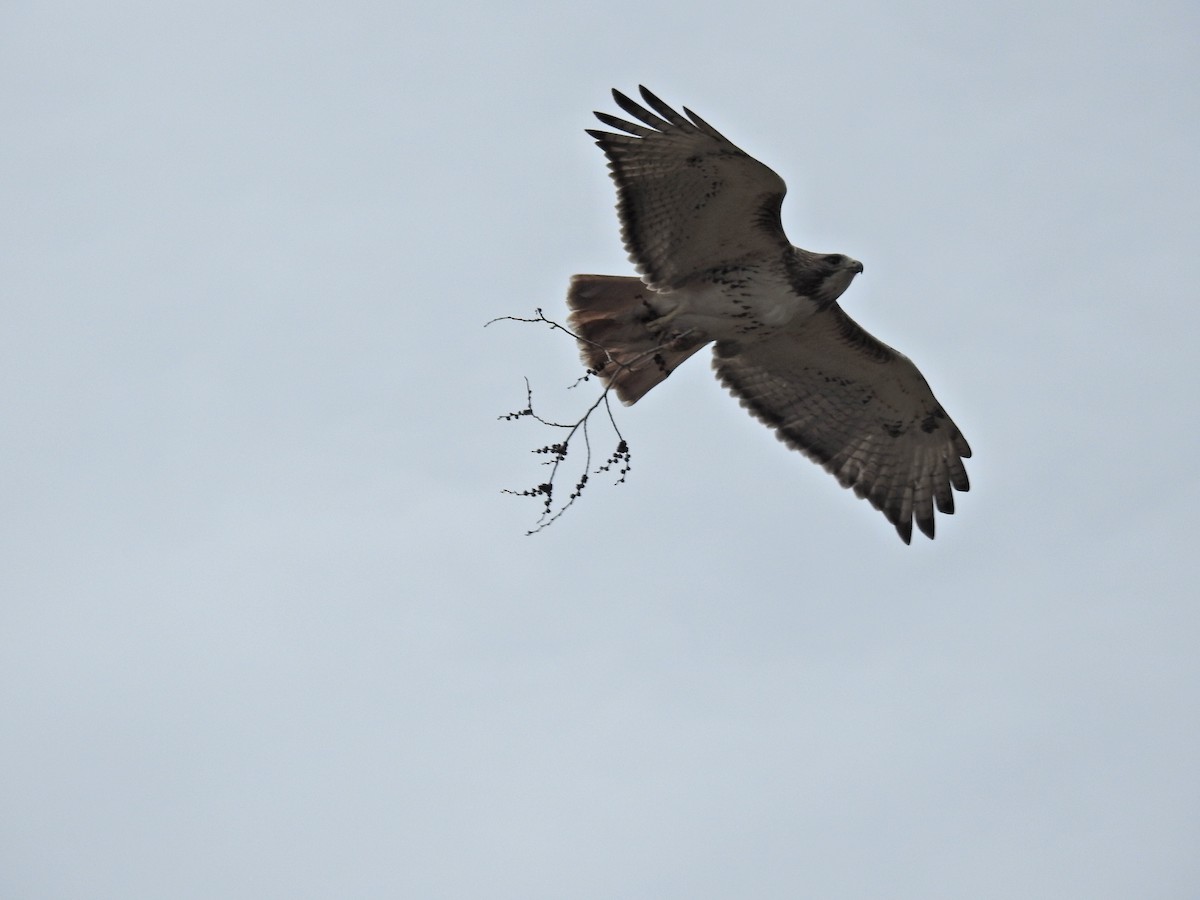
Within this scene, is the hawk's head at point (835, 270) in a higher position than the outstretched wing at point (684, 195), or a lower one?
lower

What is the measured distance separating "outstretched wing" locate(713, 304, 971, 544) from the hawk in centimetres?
1

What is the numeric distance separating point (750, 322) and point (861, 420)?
1.55 meters

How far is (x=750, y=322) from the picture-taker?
29.8ft

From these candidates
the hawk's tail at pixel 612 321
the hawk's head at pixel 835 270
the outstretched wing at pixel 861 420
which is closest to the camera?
the hawk's head at pixel 835 270

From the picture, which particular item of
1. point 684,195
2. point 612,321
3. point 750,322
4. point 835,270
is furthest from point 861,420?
point 684,195

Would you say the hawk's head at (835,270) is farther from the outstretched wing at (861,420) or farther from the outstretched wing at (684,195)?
the outstretched wing at (861,420)

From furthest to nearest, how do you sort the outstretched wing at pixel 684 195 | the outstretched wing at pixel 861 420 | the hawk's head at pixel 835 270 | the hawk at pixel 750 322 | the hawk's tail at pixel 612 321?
the outstretched wing at pixel 861 420 → the hawk's tail at pixel 612 321 → the hawk's head at pixel 835 270 → the hawk at pixel 750 322 → the outstretched wing at pixel 684 195

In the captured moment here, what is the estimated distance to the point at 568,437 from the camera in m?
6.75

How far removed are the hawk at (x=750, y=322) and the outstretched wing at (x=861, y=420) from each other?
0.01m

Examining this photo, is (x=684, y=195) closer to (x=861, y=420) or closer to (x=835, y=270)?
(x=835, y=270)

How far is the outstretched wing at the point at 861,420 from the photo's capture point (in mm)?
9789

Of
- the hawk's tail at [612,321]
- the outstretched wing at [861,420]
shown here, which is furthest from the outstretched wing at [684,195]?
the outstretched wing at [861,420]

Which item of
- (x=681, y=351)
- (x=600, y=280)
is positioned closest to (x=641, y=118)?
(x=600, y=280)

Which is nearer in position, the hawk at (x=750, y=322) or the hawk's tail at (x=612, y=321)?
the hawk at (x=750, y=322)
